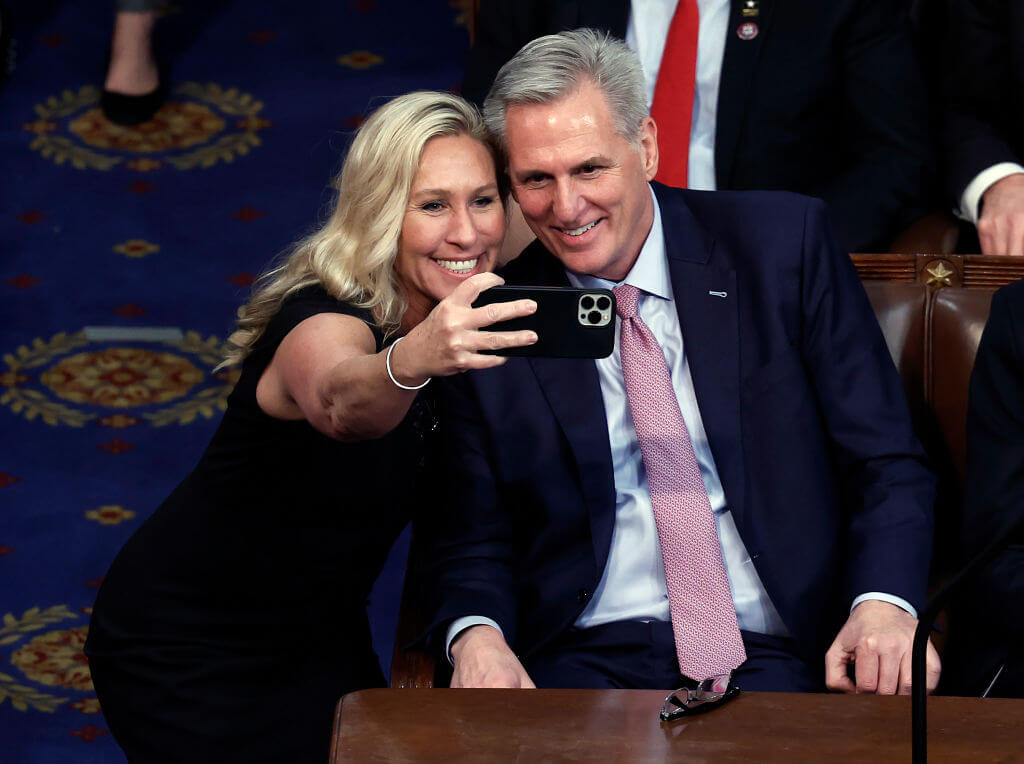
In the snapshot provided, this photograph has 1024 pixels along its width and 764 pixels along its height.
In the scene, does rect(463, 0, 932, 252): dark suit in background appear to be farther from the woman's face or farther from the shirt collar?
the woman's face

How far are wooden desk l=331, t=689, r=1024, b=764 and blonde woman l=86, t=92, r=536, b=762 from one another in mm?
520

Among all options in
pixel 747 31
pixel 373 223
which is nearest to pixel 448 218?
pixel 373 223

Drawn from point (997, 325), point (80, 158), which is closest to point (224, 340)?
point (80, 158)

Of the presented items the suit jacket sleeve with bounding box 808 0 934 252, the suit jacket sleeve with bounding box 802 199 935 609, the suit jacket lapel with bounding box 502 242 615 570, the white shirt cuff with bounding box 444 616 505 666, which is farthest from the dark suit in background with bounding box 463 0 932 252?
the white shirt cuff with bounding box 444 616 505 666

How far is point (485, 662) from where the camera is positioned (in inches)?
62.8

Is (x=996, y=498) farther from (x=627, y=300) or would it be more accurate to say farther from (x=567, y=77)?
(x=567, y=77)

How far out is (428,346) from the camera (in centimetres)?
124

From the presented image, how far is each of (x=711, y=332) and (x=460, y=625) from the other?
501 mm

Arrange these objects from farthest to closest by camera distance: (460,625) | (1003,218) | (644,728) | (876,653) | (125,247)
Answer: (125,247) → (1003,218) → (460,625) → (876,653) → (644,728)

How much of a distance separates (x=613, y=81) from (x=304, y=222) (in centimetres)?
149

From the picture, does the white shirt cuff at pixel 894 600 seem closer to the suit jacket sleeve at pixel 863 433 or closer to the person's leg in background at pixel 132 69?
the suit jacket sleeve at pixel 863 433

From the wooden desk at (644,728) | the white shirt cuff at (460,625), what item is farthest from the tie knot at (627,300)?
the wooden desk at (644,728)

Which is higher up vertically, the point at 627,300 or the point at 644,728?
the point at 627,300

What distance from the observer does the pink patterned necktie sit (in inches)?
66.5
